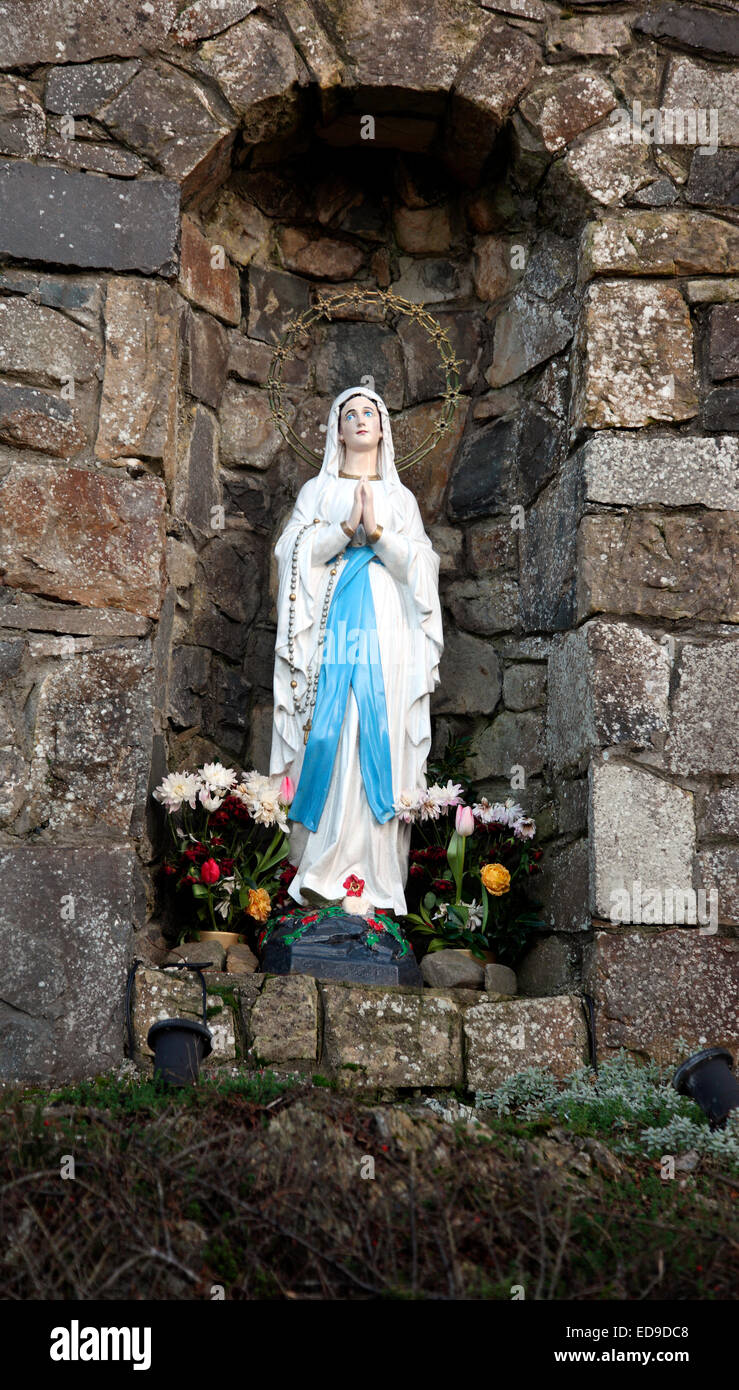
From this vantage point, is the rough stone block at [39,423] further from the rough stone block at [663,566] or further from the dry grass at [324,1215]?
the dry grass at [324,1215]

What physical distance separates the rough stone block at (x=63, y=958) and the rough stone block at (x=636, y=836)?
1.44m

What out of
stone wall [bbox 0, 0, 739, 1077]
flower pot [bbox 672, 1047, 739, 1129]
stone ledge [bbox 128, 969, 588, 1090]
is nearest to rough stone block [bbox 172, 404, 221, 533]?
stone wall [bbox 0, 0, 739, 1077]

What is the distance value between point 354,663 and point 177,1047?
5.16 feet

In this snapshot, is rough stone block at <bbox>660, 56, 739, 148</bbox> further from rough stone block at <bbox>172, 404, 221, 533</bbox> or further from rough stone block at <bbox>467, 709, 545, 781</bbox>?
rough stone block at <bbox>467, 709, 545, 781</bbox>

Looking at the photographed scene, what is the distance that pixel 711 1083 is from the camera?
3.59 meters

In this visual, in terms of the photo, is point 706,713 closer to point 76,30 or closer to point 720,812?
point 720,812

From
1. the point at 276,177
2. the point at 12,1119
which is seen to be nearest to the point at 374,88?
the point at 276,177

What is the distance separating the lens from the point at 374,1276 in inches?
100.0

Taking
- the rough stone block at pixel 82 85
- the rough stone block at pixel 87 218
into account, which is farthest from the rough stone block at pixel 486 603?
the rough stone block at pixel 82 85

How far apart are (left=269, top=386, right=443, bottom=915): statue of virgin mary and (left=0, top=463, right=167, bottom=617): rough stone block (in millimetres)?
611

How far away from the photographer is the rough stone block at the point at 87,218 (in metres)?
4.50

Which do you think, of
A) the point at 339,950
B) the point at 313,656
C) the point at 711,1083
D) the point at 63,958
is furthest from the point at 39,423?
the point at 711,1083

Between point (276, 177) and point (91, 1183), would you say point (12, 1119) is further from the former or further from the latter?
point (276, 177)

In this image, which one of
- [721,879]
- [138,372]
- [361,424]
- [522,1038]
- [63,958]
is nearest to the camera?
[63,958]
